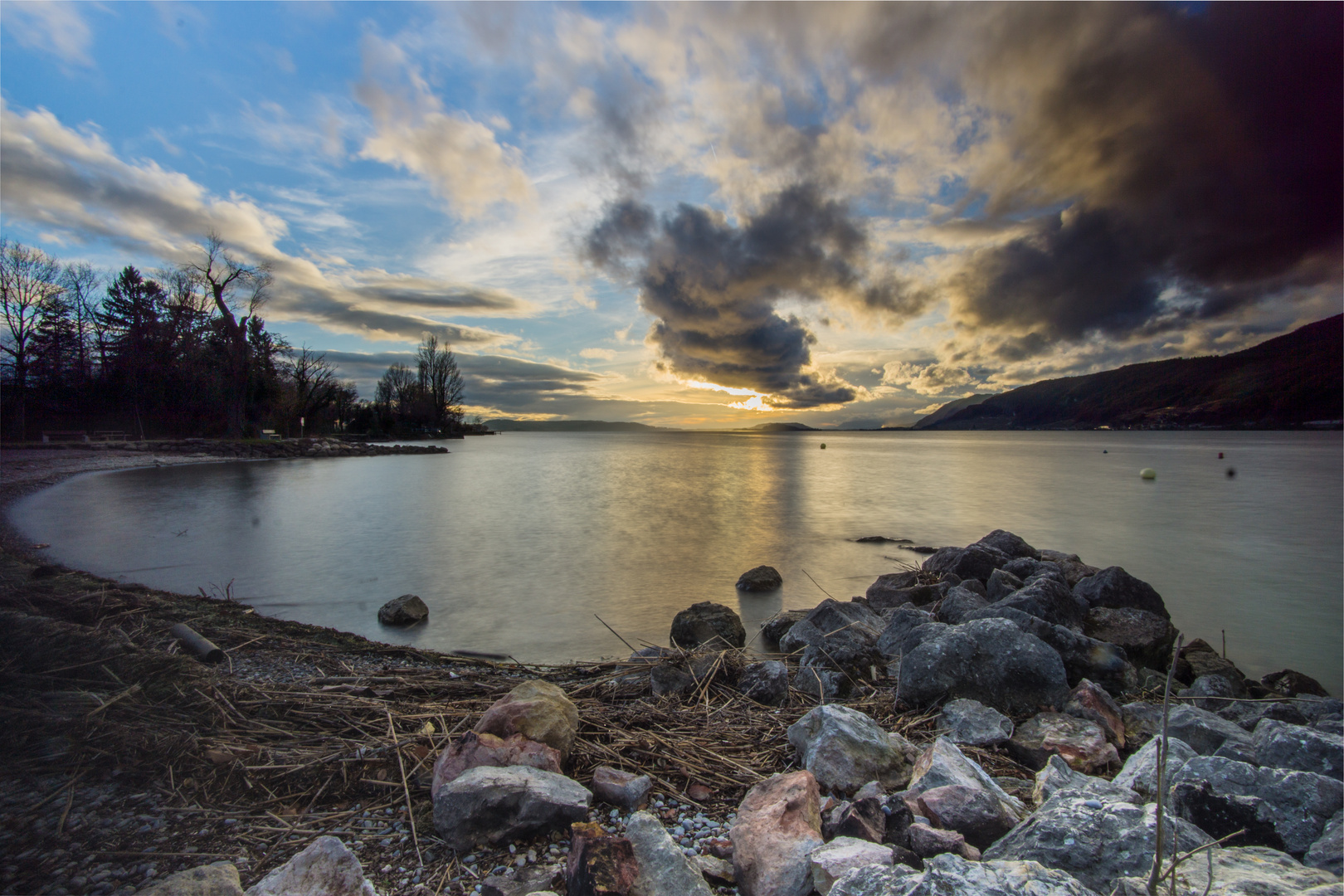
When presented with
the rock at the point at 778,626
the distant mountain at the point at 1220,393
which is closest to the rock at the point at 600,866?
the rock at the point at 778,626

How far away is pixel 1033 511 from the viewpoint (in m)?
17.1

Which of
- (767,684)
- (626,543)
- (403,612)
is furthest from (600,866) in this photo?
(626,543)

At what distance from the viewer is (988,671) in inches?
124

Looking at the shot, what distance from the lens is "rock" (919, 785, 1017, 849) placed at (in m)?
1.97

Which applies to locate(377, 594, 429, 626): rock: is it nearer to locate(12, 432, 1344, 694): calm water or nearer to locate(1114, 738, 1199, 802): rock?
locate(12, 432, 1344, 694): calm water

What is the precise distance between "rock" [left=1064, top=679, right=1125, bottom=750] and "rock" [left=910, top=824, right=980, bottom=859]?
5.10ft

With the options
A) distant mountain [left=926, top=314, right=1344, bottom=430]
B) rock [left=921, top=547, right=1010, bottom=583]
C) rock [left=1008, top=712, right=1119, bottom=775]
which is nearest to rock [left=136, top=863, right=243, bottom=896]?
rock [left=1008, top=712, right=1119, bottom=775]

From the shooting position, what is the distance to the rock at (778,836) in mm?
1731

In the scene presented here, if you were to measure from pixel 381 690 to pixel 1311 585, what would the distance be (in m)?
13.0

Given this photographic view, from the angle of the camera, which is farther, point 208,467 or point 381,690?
point 208,467

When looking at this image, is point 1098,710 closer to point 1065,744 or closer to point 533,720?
point 1065,744

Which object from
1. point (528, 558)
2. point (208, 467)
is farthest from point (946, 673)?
point (208, 467)

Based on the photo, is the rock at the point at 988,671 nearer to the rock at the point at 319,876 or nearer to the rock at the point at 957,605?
the rock at the point at 957,605

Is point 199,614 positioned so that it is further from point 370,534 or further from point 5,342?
point 5,342
